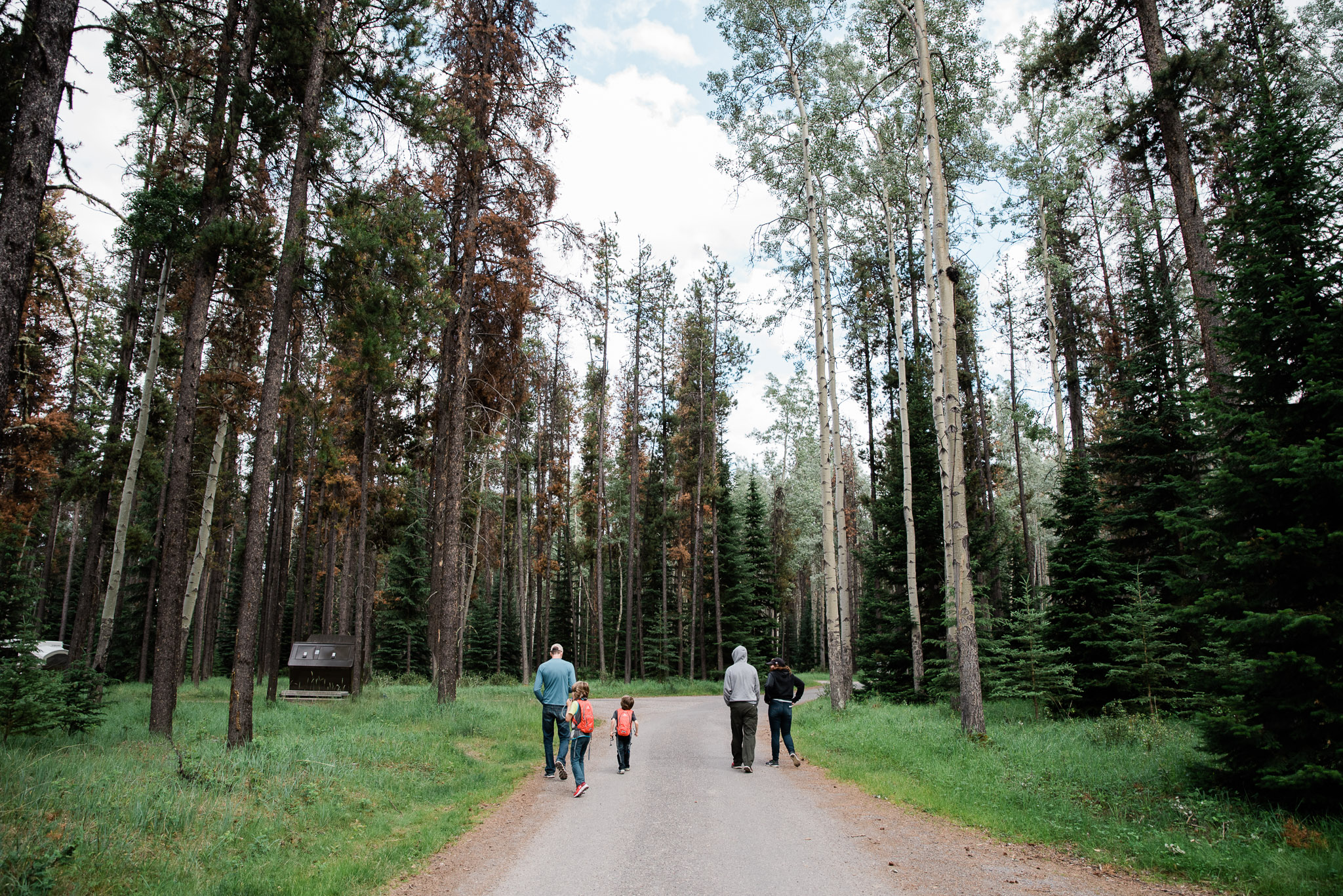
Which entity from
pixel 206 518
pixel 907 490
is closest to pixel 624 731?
pixel 907 490

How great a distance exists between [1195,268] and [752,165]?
1093 cm

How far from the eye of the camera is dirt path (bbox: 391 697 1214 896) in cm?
499

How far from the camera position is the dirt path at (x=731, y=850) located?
4.99m

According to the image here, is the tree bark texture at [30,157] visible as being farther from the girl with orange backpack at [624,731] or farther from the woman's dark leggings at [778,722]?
the woman's dark leggings at [778,722]

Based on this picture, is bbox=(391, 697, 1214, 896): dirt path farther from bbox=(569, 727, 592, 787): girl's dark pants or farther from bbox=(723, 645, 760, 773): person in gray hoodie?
bbox=(723, 645, 760, 773): person in gray hoodie

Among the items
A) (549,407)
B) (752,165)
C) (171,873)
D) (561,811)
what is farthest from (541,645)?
(171,873)

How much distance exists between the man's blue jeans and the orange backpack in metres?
0.43

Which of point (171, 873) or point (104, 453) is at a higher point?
point (104, 453)

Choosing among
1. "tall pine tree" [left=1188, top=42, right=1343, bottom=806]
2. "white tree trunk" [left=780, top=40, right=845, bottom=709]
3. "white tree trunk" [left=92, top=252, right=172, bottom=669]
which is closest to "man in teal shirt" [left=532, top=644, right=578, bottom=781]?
"tall pine tree" [left=1188, top=42, right=1343, bottom=806]

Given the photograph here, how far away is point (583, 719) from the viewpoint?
869 cm

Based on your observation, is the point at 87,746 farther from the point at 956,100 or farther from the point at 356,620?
the point at 956,100

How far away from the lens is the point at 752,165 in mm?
17891

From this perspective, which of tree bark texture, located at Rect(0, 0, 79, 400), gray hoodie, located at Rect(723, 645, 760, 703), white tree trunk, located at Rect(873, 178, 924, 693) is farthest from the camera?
white tree trunk, located at Rect(873, 178, 924, 693)

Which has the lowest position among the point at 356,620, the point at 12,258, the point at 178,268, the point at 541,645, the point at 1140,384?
the point at 541,645
